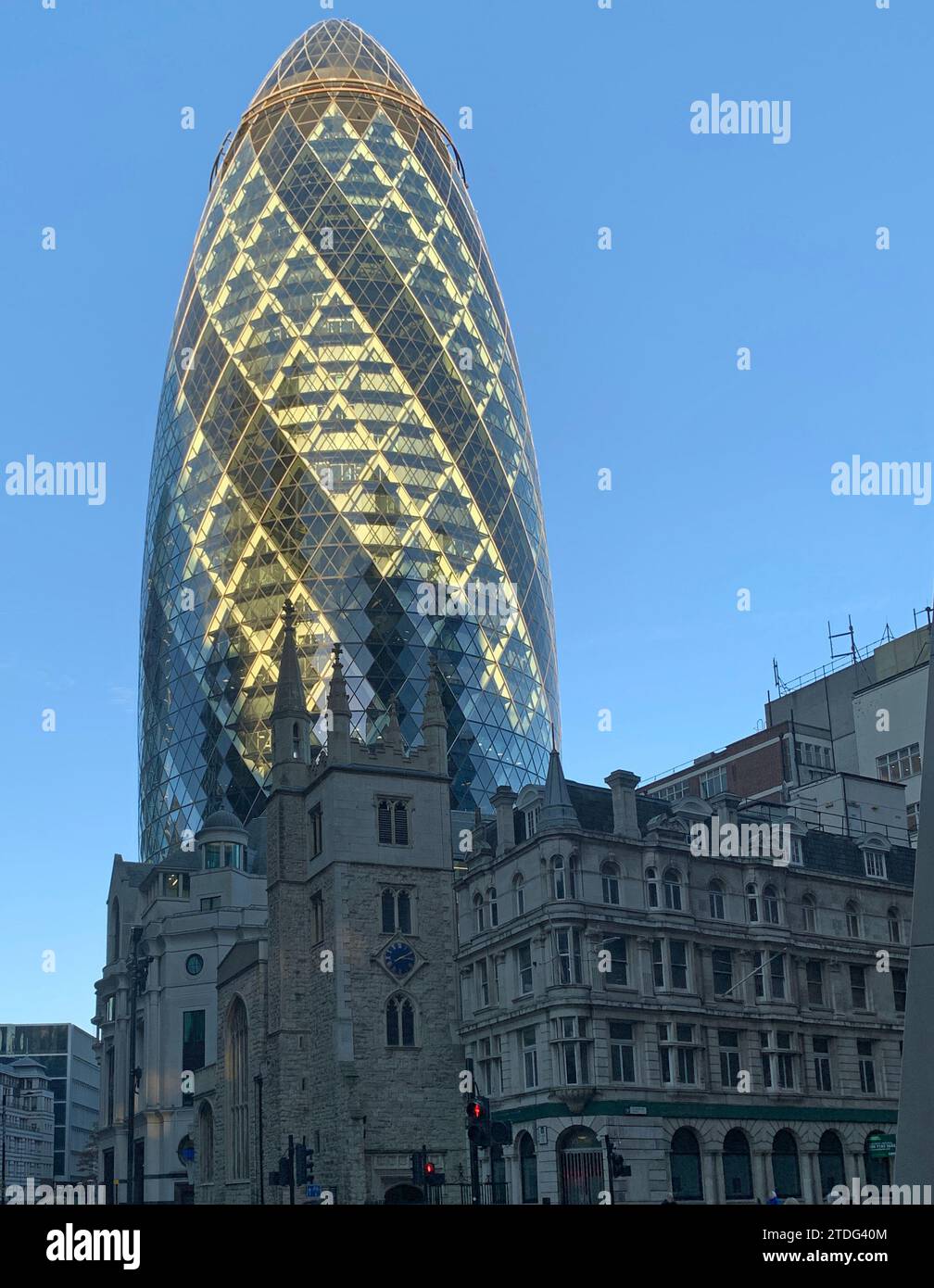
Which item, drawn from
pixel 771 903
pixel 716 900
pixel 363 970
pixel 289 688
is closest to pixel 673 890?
pixel 716 900

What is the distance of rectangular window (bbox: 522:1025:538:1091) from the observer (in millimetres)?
51688

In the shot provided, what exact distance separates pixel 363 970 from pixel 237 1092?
12917mm

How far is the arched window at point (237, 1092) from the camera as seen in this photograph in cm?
6494

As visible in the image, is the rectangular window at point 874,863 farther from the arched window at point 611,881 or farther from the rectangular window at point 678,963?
the arched window at point 611,881

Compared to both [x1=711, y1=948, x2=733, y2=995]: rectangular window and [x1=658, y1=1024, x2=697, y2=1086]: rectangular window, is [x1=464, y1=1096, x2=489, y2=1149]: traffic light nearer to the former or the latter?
[x1=658, y1=1024, x2=697, y2=1086]: rectangular window

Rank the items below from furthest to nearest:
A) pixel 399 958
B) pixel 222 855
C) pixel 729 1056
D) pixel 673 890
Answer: pixel 222 855, pixel 399 958, pixel 673 890, pixel 729 1056

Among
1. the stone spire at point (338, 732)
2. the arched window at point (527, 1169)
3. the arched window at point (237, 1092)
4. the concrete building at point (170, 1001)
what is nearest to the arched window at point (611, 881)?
the arched window at point (527, 1169)

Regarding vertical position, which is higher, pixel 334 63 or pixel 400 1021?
pixel 334 63

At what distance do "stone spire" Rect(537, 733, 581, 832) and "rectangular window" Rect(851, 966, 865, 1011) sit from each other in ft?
Result: 47.6

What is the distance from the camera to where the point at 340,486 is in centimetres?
11338

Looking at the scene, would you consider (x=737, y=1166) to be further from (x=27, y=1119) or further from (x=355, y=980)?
(x=27, y=1119)

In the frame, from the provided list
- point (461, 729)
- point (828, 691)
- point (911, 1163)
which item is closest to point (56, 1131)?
point (461, 729)

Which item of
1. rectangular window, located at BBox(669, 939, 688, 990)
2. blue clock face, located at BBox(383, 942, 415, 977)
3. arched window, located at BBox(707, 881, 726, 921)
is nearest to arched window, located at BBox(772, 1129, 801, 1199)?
rectangular window, located at BBox(669, 939, 688, 990)
